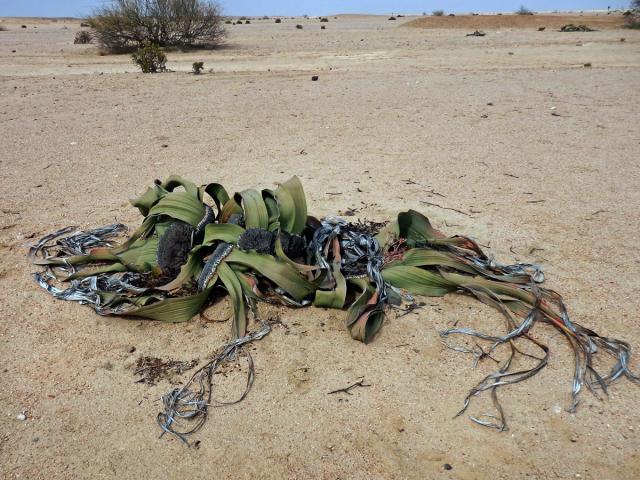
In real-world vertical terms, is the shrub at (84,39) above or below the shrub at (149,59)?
above

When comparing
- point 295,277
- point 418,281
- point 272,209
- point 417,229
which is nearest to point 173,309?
point 295,277

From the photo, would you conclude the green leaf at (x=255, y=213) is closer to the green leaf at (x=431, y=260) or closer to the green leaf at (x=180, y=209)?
the green leaf at (x=180, y=209)

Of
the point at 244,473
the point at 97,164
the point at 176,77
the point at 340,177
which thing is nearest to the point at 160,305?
the point at 244,473

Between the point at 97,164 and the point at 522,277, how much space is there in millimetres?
3301

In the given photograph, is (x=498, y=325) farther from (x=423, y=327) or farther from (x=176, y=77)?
(x=176, y=77)

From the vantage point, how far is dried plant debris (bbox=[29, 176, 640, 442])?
196 cm

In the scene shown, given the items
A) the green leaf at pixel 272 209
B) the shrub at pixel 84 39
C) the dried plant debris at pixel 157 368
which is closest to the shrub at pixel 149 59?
the green leaf at pixel 272 209

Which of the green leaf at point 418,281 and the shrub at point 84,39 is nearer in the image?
the green leaf at point 418,281

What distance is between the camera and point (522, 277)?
2.25 m

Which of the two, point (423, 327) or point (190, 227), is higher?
point (190, 227)

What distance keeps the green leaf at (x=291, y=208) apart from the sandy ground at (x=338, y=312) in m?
0.39

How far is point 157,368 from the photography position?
193 cm

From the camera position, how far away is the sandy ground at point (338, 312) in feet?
5.24

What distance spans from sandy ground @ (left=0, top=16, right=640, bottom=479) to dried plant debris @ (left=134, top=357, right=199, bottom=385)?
4cm
